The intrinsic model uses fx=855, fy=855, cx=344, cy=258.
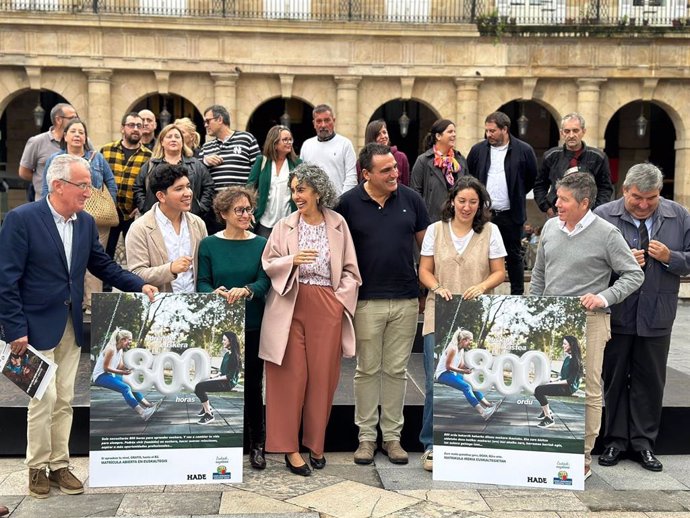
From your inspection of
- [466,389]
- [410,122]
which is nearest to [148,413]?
[466,389]

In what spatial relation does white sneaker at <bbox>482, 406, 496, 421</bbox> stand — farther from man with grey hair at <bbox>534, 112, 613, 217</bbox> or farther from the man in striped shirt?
the man in striped shirt

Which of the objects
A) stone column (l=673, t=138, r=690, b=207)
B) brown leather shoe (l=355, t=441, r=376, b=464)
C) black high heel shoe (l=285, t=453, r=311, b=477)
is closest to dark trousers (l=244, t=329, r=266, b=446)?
black high heel shoe (l=285, t=453, r=311, b=477)

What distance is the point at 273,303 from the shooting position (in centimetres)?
582

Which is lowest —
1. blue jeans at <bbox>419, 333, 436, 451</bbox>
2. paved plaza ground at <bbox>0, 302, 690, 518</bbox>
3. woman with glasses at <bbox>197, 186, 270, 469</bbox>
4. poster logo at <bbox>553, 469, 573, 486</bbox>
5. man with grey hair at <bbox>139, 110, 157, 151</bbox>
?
paved plaza ground at <bbox>0, 302, 690, 518</bbox>

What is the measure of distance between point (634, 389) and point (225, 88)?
17.2 meters

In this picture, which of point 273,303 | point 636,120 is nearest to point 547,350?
point 273,303

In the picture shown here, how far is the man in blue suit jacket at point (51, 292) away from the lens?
5160 millimetres

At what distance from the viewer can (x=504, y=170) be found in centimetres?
846

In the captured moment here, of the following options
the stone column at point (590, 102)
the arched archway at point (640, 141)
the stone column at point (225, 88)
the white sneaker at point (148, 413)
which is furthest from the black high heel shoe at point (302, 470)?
the arched archway at point (640, 141)

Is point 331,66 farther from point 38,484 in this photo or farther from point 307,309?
Answer: point 38,484

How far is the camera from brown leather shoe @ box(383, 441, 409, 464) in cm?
607

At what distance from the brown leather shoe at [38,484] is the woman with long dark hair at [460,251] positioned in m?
2.52

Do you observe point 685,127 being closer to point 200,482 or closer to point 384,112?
point 384,112

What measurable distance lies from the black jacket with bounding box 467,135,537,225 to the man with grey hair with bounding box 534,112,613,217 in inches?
7.6
